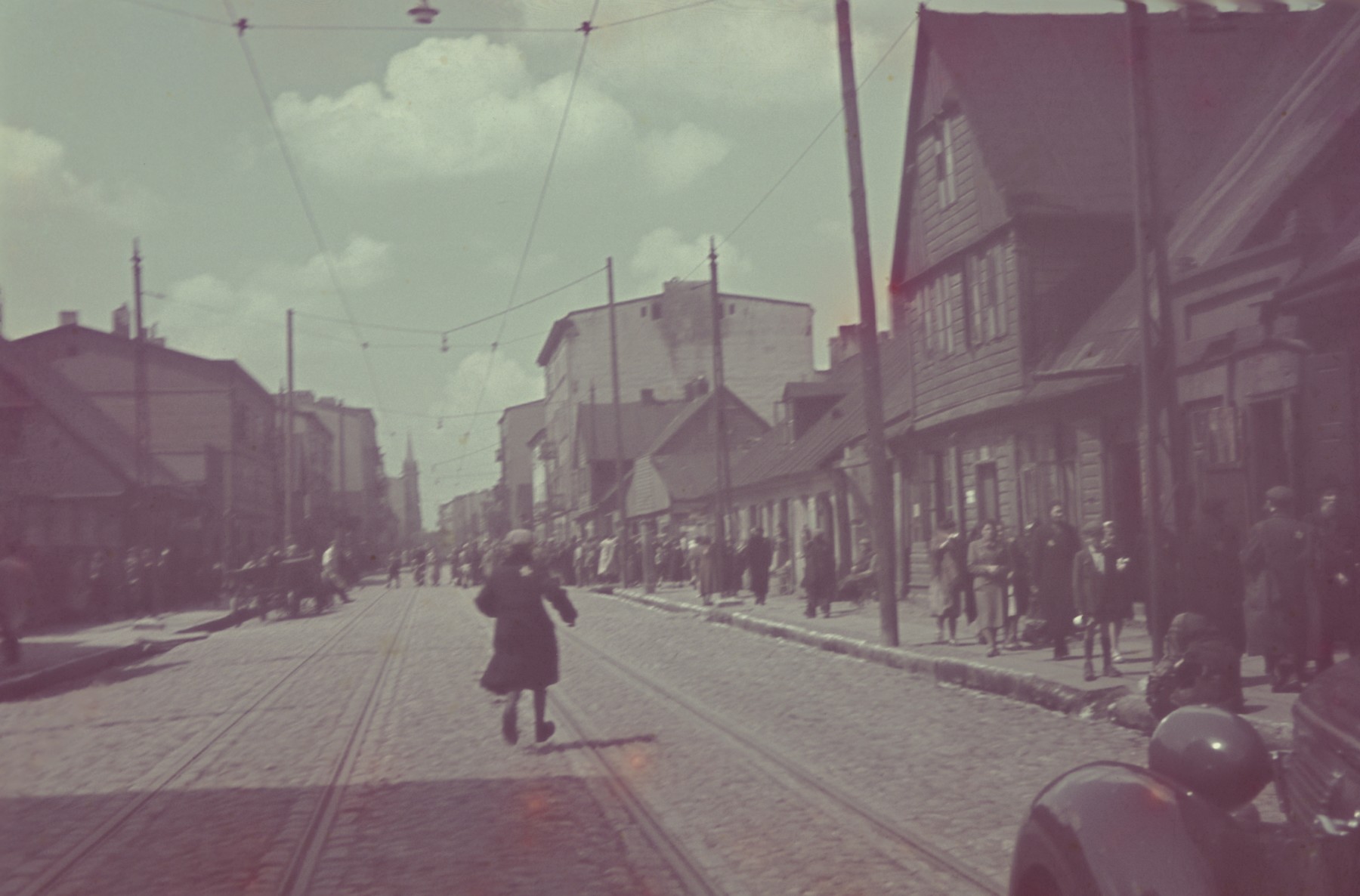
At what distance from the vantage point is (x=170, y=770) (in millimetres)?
11609

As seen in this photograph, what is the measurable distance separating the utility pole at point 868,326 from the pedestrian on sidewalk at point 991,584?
6.72 feet

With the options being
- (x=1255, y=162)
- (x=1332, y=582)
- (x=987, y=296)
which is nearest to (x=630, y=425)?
(x=987, y=296)

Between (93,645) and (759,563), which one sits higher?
(759,563)

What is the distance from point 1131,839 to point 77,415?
5203 cm

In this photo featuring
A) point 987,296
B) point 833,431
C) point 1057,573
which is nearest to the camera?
point 1057,573

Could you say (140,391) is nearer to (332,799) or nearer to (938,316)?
(938,316)

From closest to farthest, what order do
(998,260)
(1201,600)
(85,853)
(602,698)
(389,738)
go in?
1. (85,853)
2. (389,738)
3. (1201,600)
4. (602,698)
5. (998,260)

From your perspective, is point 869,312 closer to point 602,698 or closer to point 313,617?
point 602,698

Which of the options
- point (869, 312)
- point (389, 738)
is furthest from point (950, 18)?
point (389, 738)

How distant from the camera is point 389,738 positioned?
12.9 metres

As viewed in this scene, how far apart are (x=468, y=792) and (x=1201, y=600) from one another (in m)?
7.59

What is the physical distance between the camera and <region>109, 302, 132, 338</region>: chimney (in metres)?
67.1

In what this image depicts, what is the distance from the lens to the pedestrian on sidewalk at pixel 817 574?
2895cm

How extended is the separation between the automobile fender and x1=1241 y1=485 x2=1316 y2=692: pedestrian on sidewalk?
10.9 m
